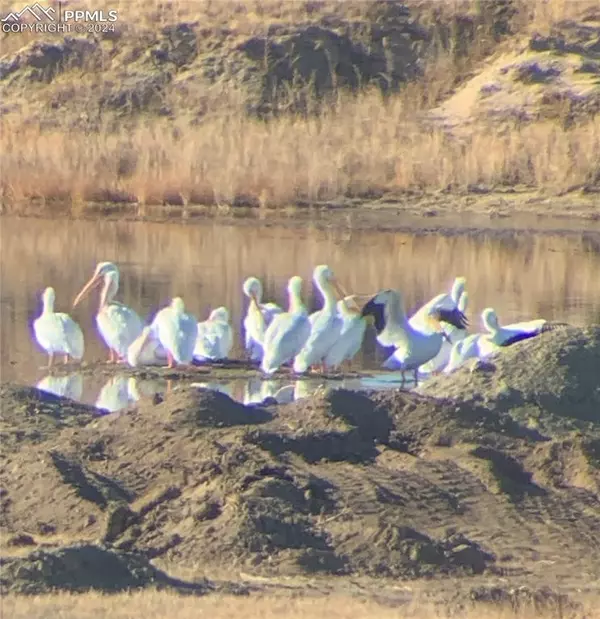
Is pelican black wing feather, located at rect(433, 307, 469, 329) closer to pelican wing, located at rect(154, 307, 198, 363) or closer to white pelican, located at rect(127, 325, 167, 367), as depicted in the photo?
pelican wing, located at rect(154, 307, 198, 363)

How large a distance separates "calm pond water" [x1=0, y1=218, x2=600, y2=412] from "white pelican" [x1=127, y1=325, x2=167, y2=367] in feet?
2.33

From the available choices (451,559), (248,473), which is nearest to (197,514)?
(248,473)

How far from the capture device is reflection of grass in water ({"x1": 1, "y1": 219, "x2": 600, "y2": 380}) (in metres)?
16.8

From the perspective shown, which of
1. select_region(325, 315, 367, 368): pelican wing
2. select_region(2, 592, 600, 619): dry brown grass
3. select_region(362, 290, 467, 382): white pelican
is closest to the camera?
select_region(2, 592, 600, 619): dry brown grass

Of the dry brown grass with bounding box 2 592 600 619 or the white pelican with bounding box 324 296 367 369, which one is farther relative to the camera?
the white pelican with bounding box 324 296 367 369

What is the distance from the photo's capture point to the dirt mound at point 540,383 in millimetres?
10484

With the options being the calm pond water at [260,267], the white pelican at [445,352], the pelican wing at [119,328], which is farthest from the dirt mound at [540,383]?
the pelican wing at [119,328]

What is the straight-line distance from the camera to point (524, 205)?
78.5ft

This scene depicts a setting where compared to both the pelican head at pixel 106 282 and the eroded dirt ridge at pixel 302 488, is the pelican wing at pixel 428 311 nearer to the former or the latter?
the pelican head at pixel 106 282

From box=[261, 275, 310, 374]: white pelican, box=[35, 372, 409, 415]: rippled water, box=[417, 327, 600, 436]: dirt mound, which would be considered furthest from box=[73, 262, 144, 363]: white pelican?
box=[417, 327, 600, 436]: dirt mound

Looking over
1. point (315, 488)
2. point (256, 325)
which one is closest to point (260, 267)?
point (256, 325)

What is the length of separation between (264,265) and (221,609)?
498 inches

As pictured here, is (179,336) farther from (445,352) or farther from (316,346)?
(445,352)

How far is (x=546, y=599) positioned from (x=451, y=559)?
628 millimetres
